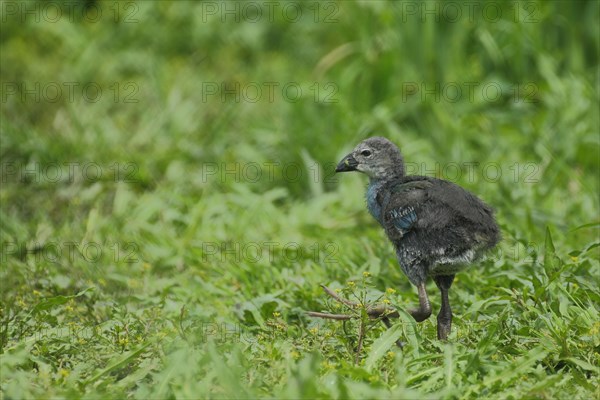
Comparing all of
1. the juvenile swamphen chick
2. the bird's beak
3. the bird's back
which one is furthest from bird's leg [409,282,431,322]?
the bird's beak

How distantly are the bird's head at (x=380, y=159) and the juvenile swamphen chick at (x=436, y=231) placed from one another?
29cm

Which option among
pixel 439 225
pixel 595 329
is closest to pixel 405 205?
pixel 439 225

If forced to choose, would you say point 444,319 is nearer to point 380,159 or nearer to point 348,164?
point 380,159

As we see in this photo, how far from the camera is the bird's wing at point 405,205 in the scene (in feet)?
17.8

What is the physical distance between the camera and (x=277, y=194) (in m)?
7.95

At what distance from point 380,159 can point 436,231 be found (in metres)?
0.85

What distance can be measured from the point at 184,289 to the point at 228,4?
5.53 meters

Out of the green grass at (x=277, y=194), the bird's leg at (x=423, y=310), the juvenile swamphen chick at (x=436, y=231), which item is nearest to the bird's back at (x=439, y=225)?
the juvenile swamphen chick at (x=436, y=231)

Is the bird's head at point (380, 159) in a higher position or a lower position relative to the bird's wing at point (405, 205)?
higher

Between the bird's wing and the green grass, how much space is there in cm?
38

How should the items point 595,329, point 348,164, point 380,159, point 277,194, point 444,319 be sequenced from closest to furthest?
point 595,329 < point 444,319 < point 380,159 < point 348,164 < point 277,194

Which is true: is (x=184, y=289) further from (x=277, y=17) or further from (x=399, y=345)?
(x=277, y=17)

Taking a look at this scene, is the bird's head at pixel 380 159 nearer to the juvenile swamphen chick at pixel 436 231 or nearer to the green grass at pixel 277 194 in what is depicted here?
the juvenile swamphen chick at pixel 436 231

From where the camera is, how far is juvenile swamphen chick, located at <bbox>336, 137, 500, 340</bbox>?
5.24 meters
